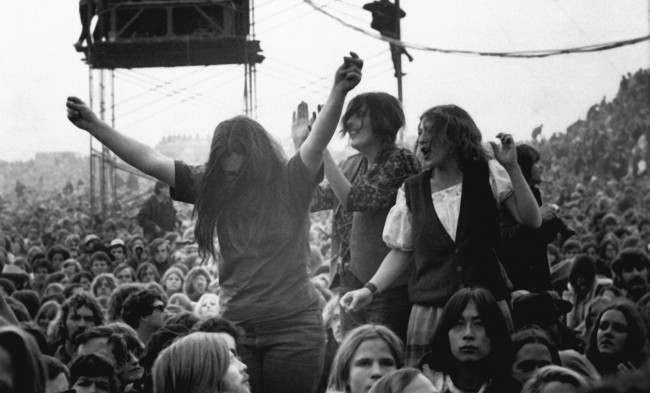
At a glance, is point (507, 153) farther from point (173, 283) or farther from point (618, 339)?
point (173, 283)

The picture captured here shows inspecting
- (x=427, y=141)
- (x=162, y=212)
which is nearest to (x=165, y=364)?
(x=427, y=141)

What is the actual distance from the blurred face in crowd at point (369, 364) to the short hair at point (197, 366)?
722 mm

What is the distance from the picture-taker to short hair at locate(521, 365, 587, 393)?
4348mm

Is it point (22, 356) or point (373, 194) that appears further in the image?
point (373, 194)

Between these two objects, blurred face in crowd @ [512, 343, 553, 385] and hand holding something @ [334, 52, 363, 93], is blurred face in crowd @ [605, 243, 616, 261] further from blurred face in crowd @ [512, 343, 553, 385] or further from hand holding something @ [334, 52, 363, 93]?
hand holding something @ [334, 52, 363, 93]

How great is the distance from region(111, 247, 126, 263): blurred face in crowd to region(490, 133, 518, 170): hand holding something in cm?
1095

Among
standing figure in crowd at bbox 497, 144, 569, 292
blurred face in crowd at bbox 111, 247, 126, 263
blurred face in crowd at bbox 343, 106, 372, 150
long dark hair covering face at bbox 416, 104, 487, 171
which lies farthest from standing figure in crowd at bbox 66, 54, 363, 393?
blurred face in crowd at bbox 111, 247, 126, 263

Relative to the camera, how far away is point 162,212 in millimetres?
17219

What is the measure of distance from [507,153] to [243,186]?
1.04 meters

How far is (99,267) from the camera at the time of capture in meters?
13.4

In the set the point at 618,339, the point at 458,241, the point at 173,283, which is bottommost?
the point at 173,283

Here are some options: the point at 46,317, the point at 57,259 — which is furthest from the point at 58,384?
the point at 57,259

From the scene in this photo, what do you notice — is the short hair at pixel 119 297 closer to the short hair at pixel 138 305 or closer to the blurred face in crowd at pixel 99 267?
the short hair at pixel 138 305

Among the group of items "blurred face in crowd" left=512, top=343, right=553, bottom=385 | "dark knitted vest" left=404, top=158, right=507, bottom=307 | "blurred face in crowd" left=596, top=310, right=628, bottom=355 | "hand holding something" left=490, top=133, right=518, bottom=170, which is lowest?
"blurred face in crowd" left=596, top=310, right=628, bottom=355
